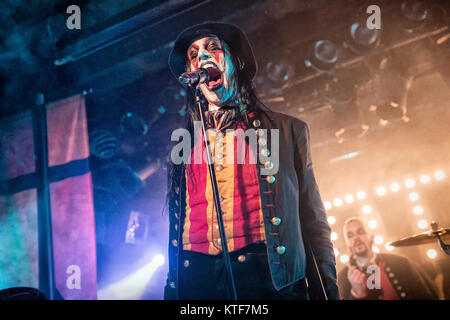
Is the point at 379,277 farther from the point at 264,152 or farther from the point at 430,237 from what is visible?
the point at 264,152

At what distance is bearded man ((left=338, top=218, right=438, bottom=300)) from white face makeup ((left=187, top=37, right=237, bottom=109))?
4.33 meters

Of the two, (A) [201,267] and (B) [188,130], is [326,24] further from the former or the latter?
(A) [201,267]

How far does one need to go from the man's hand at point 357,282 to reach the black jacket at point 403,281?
0.09 meters

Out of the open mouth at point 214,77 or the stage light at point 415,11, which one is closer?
the open mouth at point 214,77

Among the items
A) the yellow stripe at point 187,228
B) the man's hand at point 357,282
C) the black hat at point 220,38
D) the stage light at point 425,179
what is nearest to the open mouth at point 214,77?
the black hat at point 220,38

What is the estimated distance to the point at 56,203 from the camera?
411cm

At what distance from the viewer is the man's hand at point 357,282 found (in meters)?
4.97

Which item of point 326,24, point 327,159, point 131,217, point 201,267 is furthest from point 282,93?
point 201,267

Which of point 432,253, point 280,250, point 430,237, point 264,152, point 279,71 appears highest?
point 279,71

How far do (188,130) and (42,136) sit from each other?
3246 millimetres

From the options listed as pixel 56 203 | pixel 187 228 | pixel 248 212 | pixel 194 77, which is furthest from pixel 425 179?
pixel 56 203

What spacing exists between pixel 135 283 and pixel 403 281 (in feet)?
15.4

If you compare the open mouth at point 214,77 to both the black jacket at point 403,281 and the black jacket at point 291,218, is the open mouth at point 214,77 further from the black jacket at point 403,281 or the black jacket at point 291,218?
the black jacket at point 403,281

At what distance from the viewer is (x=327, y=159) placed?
6.97 m
